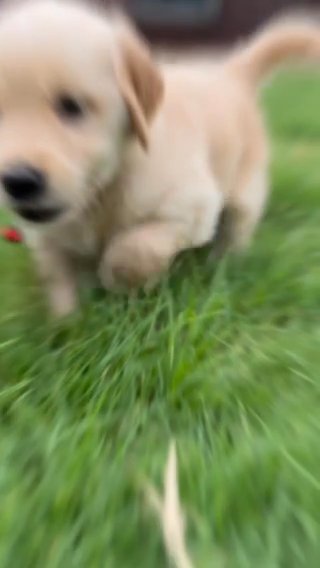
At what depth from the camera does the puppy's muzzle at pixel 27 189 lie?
1.61 m

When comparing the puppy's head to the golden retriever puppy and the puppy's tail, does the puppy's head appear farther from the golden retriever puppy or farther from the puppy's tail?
the puppy's tail

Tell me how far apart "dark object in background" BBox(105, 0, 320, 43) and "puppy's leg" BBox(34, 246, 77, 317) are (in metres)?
5.52

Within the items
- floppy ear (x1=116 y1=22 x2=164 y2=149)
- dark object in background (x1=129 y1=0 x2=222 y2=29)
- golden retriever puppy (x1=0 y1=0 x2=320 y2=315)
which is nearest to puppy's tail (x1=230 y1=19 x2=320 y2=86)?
golden retriever puppy (x1=0 y1=0 x2=320 y2=315)

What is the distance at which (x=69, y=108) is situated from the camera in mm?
1688

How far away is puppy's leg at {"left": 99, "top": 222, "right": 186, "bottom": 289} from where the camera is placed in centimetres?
192

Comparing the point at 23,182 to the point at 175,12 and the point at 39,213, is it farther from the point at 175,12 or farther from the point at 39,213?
the point at 175,12

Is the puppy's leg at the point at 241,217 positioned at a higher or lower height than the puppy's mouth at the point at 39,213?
lower

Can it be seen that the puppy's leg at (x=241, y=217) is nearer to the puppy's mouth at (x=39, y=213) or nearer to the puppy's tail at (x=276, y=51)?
the puppy's tail at (x=276, y=51)

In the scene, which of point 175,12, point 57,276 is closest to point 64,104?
point 57,276

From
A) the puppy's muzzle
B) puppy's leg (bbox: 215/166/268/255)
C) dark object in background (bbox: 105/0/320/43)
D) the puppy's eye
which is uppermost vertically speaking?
dark object in background (bbox: 105/0/320/43)

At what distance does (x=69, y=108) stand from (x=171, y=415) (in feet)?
1.89

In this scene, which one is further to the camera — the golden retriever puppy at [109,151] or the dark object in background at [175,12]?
the dark object in background at [175,12]

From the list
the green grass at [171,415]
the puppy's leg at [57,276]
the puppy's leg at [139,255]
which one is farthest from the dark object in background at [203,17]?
the puppy's leg at [139,255]

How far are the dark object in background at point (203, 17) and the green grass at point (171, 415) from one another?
5391 mm
